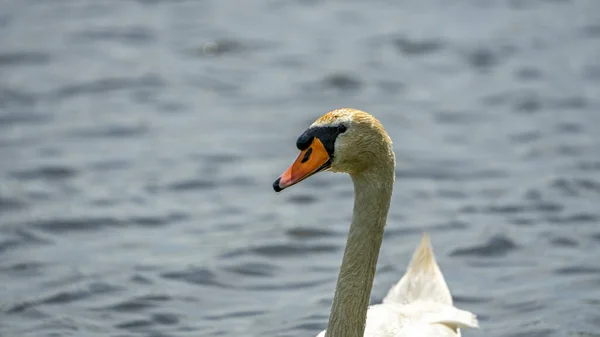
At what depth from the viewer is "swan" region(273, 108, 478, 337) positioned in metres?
5.72

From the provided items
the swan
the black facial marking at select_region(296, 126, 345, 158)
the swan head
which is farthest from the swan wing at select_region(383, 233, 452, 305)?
the black facial marking at select_region(296, 126, 345, 158)

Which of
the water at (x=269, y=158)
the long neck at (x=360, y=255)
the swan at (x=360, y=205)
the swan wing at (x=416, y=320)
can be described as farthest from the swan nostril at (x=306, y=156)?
the water at (x=269, y=158)

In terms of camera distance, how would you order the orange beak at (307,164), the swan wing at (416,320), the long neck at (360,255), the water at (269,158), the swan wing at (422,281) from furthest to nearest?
the water at (269,158), the swan wing at (422,281), the swan wing at (416,320), the long neck at (360,255), the orange beak at (307,164)

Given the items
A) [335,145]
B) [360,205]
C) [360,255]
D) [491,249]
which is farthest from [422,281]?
[491,249]

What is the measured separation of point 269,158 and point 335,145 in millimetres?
5350

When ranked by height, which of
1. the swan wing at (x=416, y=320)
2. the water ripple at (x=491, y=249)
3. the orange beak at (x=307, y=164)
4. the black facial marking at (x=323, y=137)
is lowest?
the swan wing at (x=416, y=320)

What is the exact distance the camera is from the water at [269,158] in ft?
27.8

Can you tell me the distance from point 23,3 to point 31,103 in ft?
9.83

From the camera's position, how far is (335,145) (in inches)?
225

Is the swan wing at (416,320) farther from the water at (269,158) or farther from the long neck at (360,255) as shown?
the water at (269,158)

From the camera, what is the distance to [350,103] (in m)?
12.2

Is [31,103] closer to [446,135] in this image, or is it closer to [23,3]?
[23,3]

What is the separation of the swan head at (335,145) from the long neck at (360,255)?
0.57ft

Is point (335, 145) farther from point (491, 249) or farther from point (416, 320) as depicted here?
point (491, 249)
